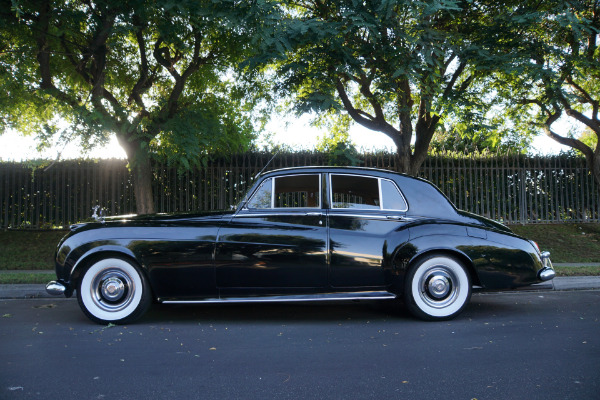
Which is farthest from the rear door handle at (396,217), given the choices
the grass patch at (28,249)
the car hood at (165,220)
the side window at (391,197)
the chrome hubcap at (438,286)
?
the grass patch at (28,249)

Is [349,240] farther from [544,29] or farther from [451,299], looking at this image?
[544,29]

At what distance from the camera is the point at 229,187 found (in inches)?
540

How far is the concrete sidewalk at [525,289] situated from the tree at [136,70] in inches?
122

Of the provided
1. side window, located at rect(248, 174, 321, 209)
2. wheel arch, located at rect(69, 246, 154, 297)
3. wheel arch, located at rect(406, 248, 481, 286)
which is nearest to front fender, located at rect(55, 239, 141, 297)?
wheel arch, located at rect(69, 246, 154, 297)

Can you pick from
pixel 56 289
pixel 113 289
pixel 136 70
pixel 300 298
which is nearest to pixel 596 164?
pixel 300 298

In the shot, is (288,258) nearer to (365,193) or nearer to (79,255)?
(365,193)

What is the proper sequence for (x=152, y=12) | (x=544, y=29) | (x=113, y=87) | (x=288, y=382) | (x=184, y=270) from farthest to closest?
(x=113, y=87) < (x=544, y=29) < (x=152, y=12) < (x=184, y=270) < (x=288, y=382)

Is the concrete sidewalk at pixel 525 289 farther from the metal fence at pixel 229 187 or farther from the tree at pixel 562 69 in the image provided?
the metal fence at pixel 229 187

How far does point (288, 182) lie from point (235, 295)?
1.44 m

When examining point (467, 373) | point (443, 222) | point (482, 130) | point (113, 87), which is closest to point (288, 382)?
point (467, 373)

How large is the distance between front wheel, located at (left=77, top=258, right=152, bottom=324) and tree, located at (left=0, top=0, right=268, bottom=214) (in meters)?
4.26

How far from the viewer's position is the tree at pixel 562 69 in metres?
8.66

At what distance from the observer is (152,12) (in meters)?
8.55

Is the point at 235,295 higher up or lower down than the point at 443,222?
lower down
